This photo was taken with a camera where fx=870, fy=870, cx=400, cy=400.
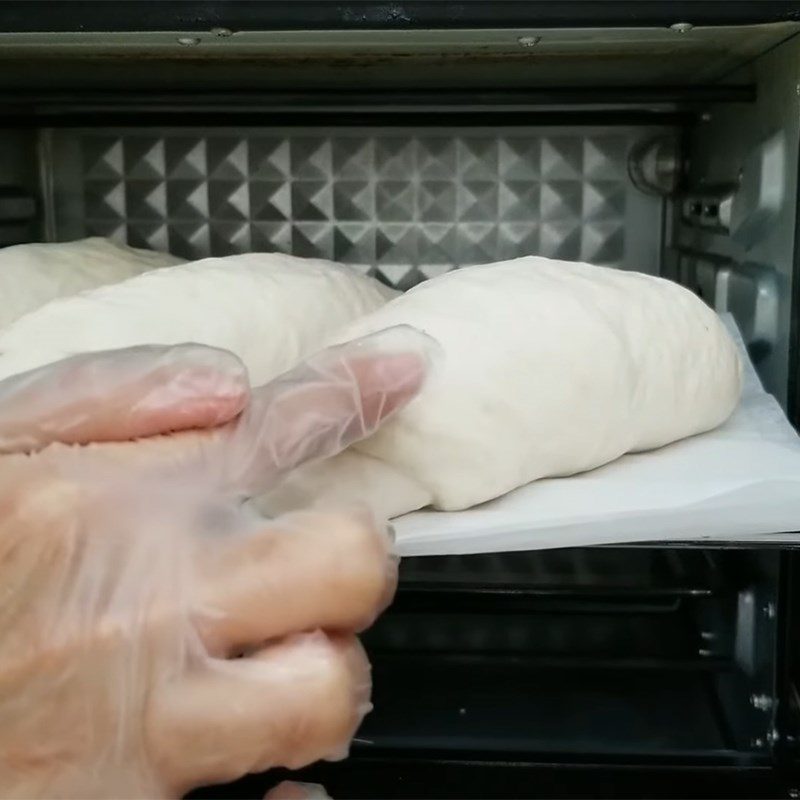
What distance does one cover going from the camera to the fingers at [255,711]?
19.1 inches

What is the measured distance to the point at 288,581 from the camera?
49 cm

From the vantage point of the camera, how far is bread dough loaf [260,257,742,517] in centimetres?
61

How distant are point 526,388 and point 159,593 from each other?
293 millimetres

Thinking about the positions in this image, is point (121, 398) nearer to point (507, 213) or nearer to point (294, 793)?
point (294, 793)

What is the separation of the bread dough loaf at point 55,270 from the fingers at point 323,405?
1.31 ft

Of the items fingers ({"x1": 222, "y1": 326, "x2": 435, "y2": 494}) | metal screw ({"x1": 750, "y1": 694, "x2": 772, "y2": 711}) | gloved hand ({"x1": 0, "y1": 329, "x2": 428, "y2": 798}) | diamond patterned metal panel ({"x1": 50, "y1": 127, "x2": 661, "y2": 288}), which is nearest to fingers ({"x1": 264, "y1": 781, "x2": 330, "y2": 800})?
gloved hand ({"x1": 0, "y1": 329, "x2": 428, "y2": 798})

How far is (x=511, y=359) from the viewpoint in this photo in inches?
24.9

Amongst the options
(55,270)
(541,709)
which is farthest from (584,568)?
(55,270)

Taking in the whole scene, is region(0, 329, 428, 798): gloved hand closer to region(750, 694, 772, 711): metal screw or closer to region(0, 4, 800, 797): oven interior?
region(0, 4, 800, 797): oven interior

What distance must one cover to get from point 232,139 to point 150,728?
35.2 inches

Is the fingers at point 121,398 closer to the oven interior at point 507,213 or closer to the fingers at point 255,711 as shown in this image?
the fingers at point 255,711

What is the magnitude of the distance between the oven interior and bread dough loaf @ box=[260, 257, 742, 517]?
0.37 ft

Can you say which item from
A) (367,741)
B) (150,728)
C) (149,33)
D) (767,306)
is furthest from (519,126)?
(150,728)

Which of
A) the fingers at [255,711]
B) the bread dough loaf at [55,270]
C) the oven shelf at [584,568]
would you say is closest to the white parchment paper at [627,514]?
the fingers at [255,711]
